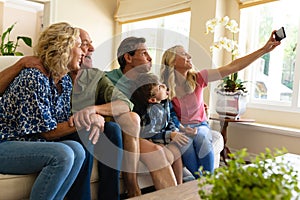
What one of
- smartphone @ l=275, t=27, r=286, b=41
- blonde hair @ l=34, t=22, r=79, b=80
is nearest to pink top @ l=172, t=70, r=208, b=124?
smartphone @ l=275, t=27, r=286, b=41

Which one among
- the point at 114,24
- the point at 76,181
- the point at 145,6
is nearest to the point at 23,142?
the point at 76,181

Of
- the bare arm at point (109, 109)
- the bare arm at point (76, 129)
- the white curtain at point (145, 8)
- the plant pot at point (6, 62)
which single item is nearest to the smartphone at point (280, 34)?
the bare arm at point (109, 109)

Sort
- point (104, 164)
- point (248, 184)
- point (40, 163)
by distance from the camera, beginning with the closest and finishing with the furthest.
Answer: point (248, 184) < point (40, 163) < point (104, 164)

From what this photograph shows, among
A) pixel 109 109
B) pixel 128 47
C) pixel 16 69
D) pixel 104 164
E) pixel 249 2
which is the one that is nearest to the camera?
pixel 16 69

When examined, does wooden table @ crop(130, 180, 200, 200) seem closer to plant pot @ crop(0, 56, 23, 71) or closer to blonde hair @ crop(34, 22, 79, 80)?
blonde hair @ crop(34, 22, 79, 80)

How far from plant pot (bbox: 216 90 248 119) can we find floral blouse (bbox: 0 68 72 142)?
164 centimetres

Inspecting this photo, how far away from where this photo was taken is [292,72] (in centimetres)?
287

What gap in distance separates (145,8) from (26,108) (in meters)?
2.88

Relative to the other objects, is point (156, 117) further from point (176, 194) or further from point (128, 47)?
point (176, 194)

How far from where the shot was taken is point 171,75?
2.12 metres

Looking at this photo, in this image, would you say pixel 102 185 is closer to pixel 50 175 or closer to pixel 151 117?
pixel 50 175

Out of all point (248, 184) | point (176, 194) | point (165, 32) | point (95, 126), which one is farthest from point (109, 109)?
point (165, 32)

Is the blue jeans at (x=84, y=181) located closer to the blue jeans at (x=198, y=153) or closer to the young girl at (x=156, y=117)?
the young girl at (x=156, y=117)

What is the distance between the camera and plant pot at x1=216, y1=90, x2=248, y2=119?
8.64ft
